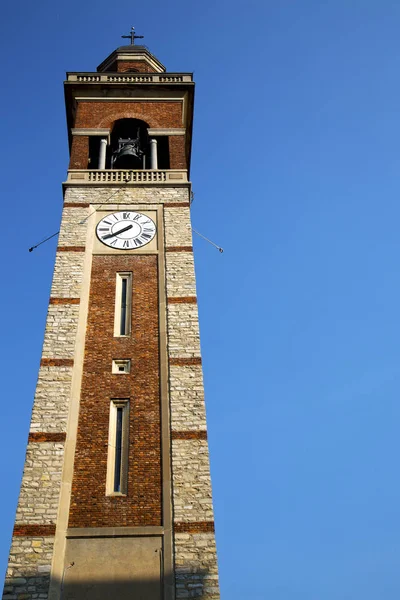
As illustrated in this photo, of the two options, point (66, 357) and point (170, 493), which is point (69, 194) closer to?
point (66, 357)

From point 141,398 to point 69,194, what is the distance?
924 cm

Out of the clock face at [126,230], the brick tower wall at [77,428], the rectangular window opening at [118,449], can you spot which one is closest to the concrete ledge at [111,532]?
the brick tower wall at [77,428]

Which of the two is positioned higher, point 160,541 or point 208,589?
point 160,541

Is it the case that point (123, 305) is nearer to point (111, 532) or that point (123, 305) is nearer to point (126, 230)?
point (126, 230)

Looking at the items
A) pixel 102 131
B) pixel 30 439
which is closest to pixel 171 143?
pixel 102 131

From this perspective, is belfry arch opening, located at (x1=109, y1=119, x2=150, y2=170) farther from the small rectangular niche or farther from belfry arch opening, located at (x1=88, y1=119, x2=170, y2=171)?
the small rectangular niche

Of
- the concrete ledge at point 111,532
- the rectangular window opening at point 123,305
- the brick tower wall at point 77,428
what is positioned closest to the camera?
the brick tower wall at point 77,428

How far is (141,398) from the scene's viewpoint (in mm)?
17797

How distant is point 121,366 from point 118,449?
2580 mm

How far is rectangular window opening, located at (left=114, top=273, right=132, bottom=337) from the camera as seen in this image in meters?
19.6

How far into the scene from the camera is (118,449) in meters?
16.8

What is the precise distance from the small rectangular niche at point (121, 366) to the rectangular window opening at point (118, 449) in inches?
38.3

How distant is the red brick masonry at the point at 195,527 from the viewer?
49.9ft

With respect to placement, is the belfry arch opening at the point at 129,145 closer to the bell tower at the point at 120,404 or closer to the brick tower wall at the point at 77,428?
the bell tower at the point at 120,404
